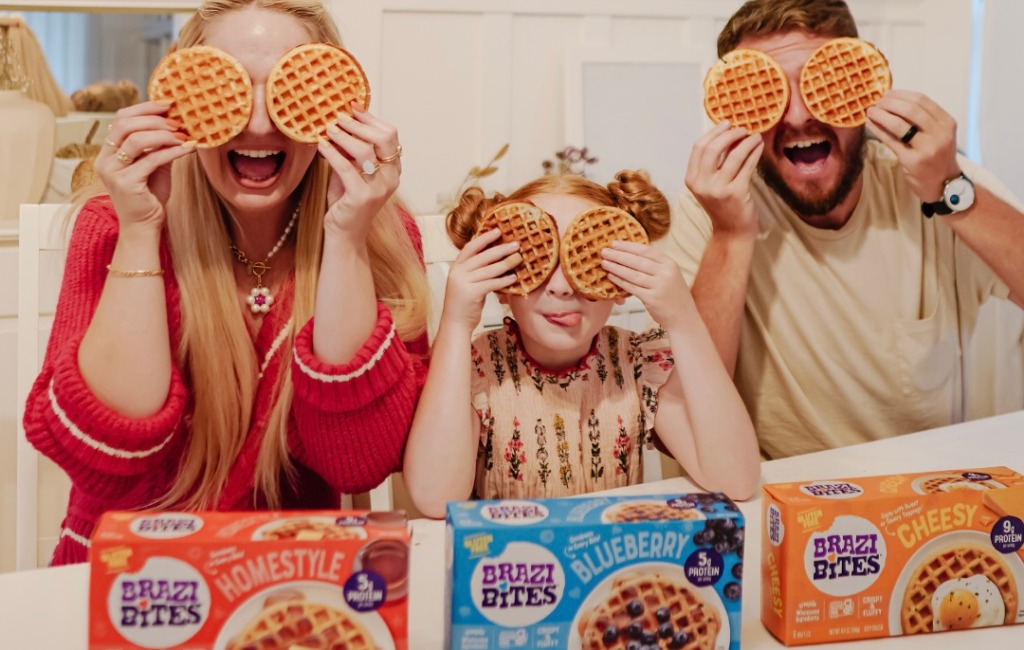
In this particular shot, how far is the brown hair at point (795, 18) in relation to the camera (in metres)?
1.80

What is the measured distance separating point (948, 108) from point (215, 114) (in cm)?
292

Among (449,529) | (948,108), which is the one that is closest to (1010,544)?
(449,529)

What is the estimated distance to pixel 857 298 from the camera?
76.9 inches

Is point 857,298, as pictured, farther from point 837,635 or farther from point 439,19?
point 439,19

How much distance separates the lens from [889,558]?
38.0 inches

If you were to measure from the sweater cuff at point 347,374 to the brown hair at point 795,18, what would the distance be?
995 mm

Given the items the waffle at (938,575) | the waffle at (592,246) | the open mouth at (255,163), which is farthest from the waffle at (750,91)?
the waffle at (938,575)

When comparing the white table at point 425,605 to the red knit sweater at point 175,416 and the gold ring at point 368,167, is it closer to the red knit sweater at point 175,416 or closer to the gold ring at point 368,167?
the red knit sweater at point 175,416

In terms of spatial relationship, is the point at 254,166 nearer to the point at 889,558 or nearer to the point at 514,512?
the point at 514,512

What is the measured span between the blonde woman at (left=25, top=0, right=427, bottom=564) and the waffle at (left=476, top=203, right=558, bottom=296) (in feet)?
0.59

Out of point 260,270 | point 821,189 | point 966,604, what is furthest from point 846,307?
point 260,270

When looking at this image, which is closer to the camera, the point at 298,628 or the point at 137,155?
the point at 298,628

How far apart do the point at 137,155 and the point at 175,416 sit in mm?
355

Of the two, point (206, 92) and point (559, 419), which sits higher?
point (206, 92)
